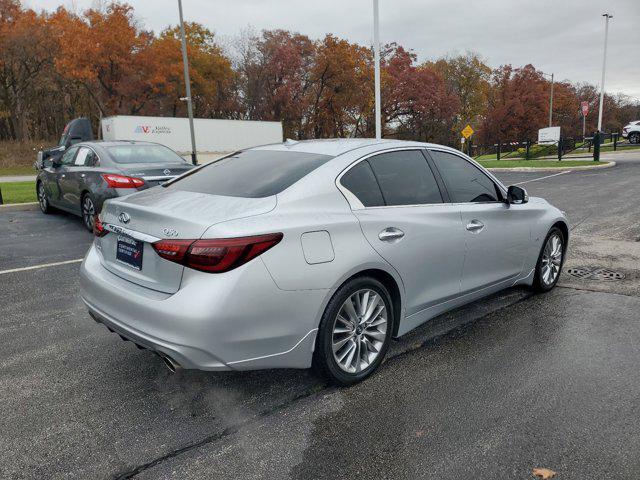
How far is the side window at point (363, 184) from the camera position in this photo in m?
3.41

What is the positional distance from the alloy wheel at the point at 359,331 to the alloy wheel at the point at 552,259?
8.14 ft

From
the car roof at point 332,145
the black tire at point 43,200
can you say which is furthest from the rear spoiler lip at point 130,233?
the black tire at point 43,200

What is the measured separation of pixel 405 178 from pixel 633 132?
38004mm

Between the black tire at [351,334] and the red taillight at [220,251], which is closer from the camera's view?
the red taillight at [220,251]

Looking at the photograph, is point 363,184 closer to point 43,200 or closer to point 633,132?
point 43,200

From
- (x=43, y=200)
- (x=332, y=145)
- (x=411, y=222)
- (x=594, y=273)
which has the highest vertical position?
(x=332, y=145)

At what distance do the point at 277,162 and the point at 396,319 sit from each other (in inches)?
54.9

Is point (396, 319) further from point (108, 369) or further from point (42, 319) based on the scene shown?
point (42, 319)

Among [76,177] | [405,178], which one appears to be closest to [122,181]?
[76,177]

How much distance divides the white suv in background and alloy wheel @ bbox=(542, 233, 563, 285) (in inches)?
1392

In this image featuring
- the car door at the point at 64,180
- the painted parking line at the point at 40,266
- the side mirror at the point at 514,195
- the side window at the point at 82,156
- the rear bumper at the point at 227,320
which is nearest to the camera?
the rear bumper at the point at 227,320

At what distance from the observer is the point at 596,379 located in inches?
134

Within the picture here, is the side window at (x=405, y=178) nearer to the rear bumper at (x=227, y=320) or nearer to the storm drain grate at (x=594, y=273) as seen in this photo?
the rear bumper at (x=227, y=320)

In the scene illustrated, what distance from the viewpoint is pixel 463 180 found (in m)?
4.29
